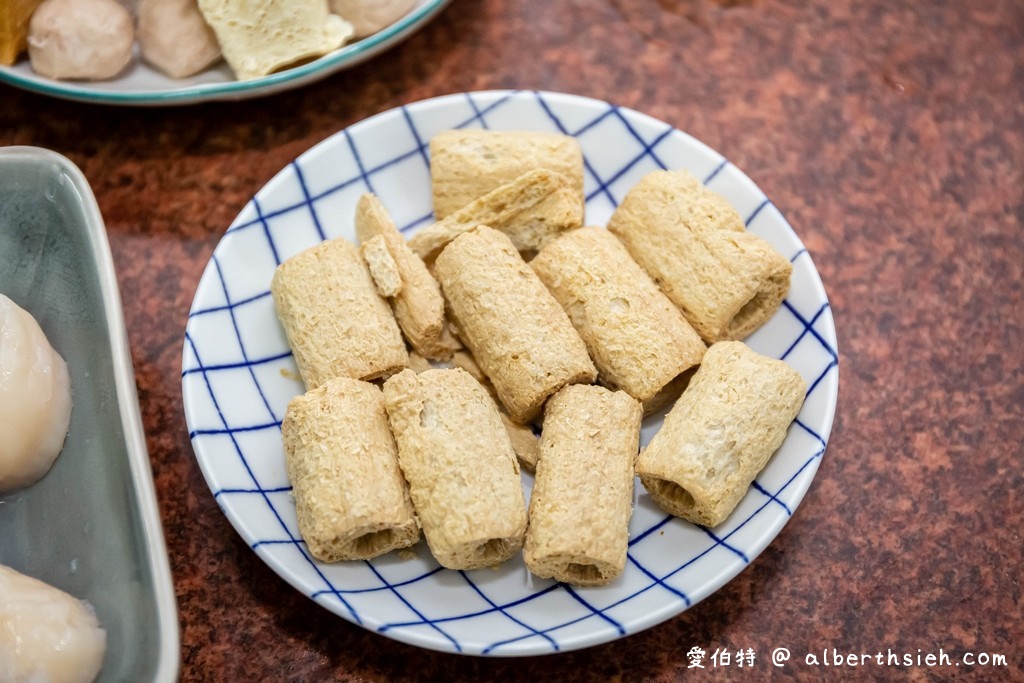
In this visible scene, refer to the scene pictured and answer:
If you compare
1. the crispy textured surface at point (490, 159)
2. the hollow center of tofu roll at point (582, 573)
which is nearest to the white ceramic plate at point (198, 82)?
the crispy textured surface at point (490, 159)

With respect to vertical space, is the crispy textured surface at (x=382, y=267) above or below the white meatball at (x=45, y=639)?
above

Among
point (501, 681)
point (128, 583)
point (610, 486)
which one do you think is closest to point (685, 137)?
point (610, 486)

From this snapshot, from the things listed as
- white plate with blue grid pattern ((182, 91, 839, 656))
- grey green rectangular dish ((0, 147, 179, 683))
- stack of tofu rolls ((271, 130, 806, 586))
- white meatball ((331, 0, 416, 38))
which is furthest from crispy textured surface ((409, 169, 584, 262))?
grey green rectangular dish ((0, 147, 179, 683))

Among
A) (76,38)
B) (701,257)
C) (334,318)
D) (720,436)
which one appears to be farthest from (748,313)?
(76,38)

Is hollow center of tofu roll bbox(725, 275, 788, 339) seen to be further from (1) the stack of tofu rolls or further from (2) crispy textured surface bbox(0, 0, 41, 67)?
(2) crispy textured surface bbox(0, 0, 41, 67)

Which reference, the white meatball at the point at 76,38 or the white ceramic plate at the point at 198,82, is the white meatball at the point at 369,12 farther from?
the white meatball at the point at 76,38

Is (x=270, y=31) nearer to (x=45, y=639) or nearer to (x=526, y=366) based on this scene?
(x=526, y=366)
